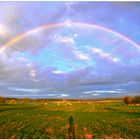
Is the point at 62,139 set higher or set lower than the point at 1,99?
lower

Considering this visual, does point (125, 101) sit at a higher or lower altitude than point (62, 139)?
higher

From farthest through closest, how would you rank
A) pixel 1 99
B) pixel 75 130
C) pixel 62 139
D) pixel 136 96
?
pixel 1 99
pixel 136 96
pixel 75 130
pixel 62 139

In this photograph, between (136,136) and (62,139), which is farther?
(136,136)

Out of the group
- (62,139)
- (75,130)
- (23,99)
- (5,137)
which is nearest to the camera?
(62,139)

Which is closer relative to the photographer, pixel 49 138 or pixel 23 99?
pixel 49 138

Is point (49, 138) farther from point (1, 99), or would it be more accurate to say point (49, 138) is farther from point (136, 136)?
point (1, 99)

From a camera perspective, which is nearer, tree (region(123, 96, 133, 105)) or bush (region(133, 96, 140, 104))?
bush (region(133, 96, 140, 104))

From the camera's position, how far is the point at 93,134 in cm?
1684

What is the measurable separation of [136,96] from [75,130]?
50.3 metres

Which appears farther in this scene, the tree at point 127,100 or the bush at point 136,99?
the tree at point 127,100

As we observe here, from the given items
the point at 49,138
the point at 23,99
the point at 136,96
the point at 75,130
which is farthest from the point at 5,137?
the point at 23,99

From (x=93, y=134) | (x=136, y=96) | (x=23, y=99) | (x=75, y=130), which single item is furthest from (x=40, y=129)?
(x=23, y=99)

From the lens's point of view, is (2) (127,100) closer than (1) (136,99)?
No

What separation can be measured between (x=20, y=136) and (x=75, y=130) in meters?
3.83
